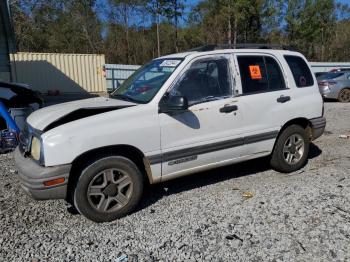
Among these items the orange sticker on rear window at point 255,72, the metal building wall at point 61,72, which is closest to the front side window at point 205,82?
the orange sticker on rear window at point 255,72

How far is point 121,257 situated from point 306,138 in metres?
3.57

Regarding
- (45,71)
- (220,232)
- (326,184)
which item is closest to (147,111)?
(220,232)

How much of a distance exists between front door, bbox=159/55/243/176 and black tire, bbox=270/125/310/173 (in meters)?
0.81

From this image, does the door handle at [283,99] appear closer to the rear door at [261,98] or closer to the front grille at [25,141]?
the rear door at [261,98]

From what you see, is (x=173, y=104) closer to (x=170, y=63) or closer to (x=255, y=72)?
(x=170, y=63)

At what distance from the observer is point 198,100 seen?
4.43 metres

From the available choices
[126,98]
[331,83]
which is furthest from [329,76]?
[126,98]

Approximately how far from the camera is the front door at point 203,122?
4.26m

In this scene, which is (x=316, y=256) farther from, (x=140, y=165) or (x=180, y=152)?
(x=140, y=165)

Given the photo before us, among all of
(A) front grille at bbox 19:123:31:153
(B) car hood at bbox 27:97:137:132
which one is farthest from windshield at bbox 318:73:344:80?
(A) front grille at bbox 19:123:31:153

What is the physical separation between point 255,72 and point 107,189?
8.47 ft

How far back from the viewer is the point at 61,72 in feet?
70.1

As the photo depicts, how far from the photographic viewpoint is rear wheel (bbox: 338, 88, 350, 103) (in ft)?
51.1

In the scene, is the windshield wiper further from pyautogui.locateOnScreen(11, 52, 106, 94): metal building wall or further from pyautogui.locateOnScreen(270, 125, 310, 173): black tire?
pyautogui.locateOnScreen(11, 52, 106, 94): metal building wall
